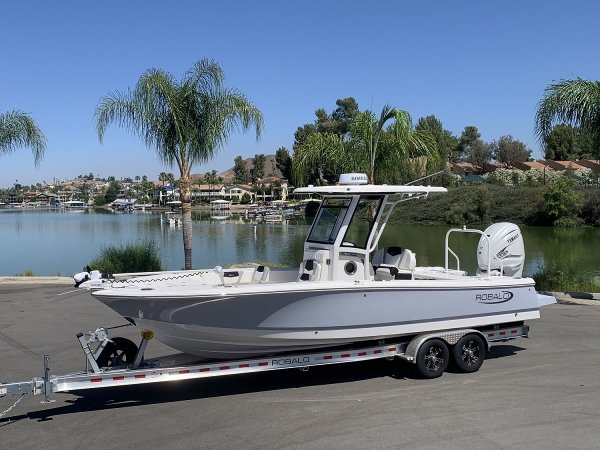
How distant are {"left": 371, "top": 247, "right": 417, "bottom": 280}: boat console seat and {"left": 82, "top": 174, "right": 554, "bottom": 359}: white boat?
0.02 m

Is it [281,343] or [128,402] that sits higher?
[281,343]

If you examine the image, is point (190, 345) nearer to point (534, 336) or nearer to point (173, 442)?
point (173, 442)

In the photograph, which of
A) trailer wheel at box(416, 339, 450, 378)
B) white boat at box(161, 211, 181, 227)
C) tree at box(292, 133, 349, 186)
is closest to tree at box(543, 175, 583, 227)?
white boat at box(161, 211, 181, 227)

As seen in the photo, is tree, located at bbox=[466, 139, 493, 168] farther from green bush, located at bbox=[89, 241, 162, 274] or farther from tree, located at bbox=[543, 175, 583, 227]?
green bush, located at bbox=[89, 241, 162, 274]

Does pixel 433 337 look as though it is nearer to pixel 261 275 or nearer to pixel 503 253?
pixel 503 253

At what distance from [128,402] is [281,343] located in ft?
6.13

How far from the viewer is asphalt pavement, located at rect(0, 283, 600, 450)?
5.69m

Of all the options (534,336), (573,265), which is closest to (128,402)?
(534,336)

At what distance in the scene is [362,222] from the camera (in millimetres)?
8453

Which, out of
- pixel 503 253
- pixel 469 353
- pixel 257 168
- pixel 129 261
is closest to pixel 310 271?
pixel 469 353

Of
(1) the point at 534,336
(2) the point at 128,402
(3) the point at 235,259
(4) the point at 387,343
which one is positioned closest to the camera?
(2) the point at 128,402

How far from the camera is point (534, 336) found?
10.1m

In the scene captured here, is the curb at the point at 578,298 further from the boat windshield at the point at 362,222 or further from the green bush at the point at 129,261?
the green bush at the point at 129,261

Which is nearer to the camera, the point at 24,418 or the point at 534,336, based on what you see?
the point at 24,418
